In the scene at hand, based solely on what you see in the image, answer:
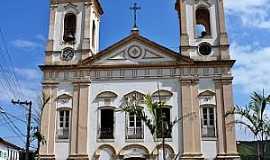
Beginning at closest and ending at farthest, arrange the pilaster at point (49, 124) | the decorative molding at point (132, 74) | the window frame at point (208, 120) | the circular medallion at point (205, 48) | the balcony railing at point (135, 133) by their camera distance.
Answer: the window frame at point (208, 120), the balcony railing at point (135, 133), the pilaster at point (49, 124), the decorative molding at point (132, 74), the circular medallion at point (205, 48)

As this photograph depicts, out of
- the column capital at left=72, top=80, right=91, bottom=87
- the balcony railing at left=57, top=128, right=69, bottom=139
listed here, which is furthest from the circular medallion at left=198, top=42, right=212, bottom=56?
the balcony railing at left=57, top=128, right=69, bottom=139

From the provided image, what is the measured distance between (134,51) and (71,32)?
4.55 meters

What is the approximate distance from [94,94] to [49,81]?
9.51ft

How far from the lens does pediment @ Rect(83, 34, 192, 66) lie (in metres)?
25.5

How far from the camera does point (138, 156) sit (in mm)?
23750


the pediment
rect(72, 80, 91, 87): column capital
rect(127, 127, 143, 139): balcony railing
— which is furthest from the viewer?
the pediment

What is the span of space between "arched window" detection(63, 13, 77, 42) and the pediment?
2.42 meters

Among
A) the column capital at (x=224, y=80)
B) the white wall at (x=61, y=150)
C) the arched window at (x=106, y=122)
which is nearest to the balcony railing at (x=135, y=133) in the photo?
the arched window at (x=106, y=122)

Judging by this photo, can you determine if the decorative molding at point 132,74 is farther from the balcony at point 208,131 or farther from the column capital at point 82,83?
the balcony at point 208,131

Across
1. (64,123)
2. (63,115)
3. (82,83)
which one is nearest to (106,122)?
(64,123)

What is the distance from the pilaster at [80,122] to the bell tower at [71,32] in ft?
6.55

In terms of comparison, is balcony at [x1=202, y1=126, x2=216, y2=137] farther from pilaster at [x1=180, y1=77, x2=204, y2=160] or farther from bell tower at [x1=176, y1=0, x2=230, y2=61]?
bell tower at [x1=176, y1=0, x2=230, y2=61]

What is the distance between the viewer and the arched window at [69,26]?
27.0m

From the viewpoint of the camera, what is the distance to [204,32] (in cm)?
2639
